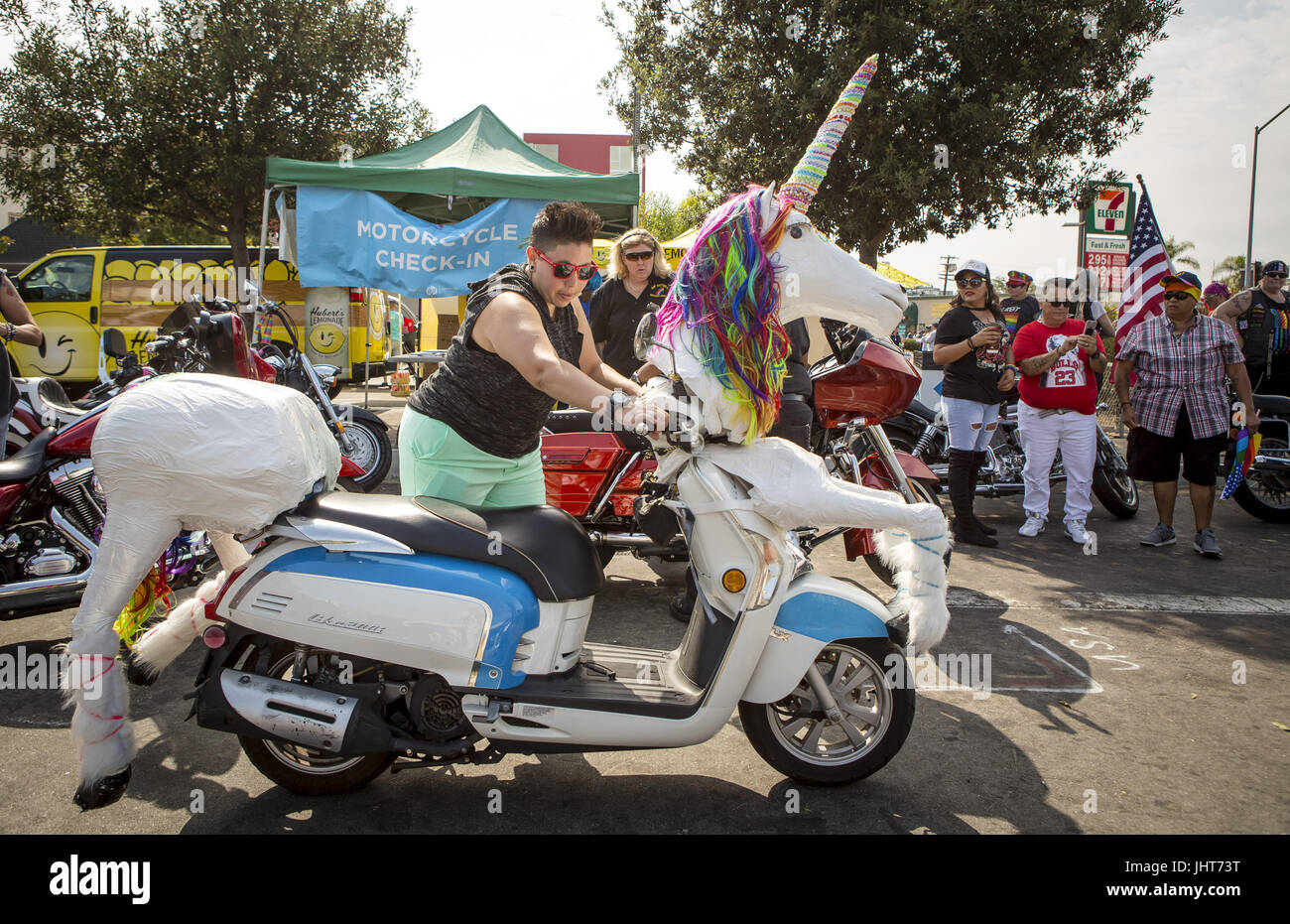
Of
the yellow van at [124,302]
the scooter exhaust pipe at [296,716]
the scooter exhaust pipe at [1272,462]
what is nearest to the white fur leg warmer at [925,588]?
the scooter exhaust pipe at [296,716]

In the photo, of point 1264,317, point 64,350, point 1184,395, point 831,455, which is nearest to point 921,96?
point 1264,317

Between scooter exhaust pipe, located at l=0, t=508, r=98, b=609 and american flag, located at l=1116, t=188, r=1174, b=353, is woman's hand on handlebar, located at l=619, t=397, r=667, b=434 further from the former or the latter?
american flag, located at l=1116, t=188, r=1174, b=353

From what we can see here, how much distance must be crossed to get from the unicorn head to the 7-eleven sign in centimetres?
1075

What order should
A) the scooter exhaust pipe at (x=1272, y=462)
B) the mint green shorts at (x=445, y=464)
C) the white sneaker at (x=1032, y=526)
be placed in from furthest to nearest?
1. the scooter exhaust pipe at (x=1272, y=462)
2. the white sneaker at (x=1032, y=526)
3. the mint green shorts at (x=445, y=464)

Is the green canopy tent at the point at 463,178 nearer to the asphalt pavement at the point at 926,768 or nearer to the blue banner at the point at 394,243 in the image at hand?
the blue banner at the point at 394,243

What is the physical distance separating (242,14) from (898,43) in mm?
9696

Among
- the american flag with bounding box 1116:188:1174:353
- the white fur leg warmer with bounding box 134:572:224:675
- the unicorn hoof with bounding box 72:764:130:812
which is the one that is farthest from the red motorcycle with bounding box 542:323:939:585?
the american flag with bounding box 1116:188:1174:353

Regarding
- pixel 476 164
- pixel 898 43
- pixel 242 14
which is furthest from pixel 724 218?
pixel 242 14

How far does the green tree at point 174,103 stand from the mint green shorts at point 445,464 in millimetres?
12235

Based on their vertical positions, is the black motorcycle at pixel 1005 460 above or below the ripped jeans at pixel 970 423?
below

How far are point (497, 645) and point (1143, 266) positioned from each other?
8780mm

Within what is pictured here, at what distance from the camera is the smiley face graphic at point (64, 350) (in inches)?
477
